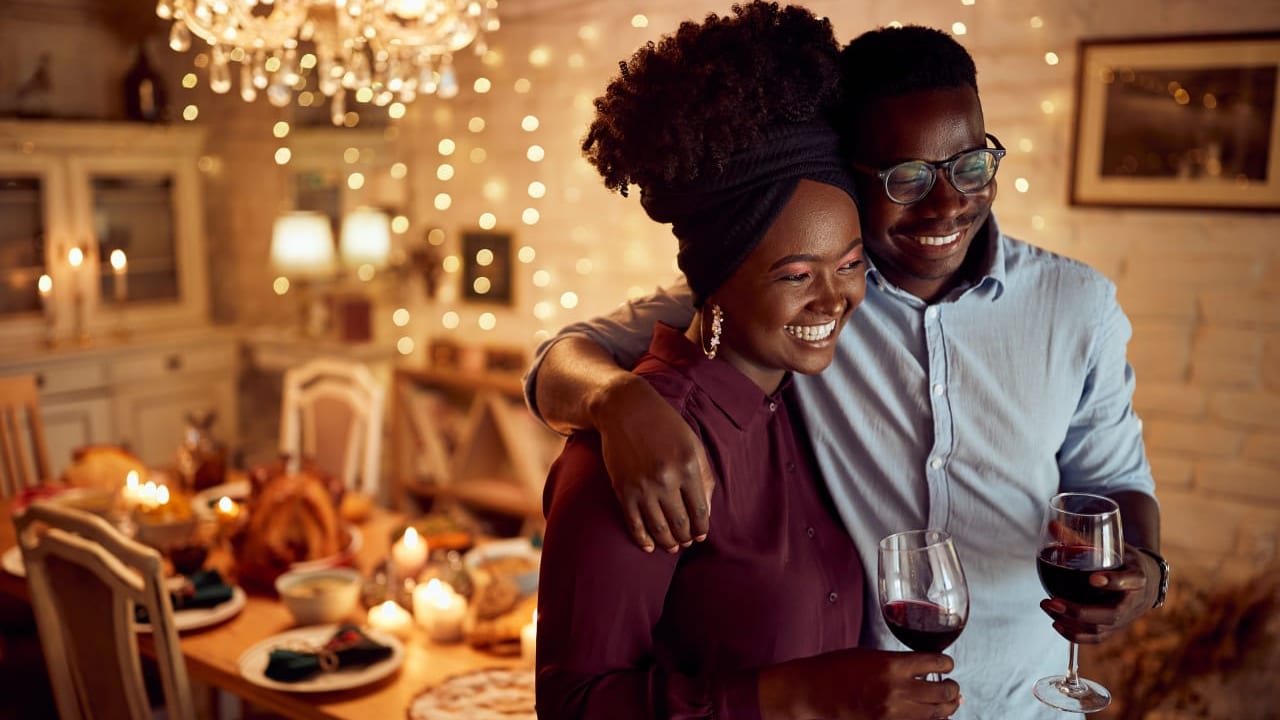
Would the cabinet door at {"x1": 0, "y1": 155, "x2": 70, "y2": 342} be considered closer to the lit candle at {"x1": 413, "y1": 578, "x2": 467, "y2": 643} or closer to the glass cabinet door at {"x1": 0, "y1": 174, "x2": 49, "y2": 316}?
the glass cabinet door at {"x1": 0, "y1": 174, "x2": 49, "y2": 316}

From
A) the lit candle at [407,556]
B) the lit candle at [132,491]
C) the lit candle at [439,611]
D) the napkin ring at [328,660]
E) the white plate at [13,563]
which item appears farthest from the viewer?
the lit candle at [132,491]

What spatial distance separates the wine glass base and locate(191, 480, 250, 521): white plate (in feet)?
7.11

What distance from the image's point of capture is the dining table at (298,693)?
6.11 ft

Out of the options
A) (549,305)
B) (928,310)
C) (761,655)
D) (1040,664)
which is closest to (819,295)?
(928,310)

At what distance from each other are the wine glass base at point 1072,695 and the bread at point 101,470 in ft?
8.32

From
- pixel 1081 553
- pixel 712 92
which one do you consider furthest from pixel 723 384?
pixel 1081 553

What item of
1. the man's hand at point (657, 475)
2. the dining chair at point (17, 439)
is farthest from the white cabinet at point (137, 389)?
the man's hand at point (657, 475)

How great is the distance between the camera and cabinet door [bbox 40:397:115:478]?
15.9ft

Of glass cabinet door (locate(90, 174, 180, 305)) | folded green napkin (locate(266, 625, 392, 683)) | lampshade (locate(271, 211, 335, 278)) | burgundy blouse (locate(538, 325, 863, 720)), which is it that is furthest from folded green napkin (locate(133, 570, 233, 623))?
glass cabinet door (locate(90, 174, 180, 305))

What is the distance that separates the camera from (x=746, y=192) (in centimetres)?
117

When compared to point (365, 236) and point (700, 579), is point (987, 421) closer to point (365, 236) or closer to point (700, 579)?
point (700, 579)

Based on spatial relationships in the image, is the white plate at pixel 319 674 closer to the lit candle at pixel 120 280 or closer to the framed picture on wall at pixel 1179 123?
the framed picture on wall at pixel 1179 123

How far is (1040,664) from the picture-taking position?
148 cm

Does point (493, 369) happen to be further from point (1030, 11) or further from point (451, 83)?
point (1030, 11)
